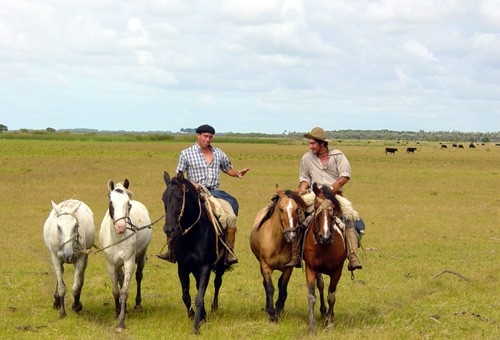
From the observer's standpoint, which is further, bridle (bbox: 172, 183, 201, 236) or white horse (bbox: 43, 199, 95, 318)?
white horse (bbox: 43, 199, 95, 318)

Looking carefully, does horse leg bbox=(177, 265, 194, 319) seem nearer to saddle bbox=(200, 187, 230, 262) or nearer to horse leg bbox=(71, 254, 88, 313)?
saddle bbox=(200, 187, 230, 262)

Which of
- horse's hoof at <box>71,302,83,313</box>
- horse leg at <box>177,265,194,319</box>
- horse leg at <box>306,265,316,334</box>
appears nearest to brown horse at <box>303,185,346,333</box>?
horse leg at <box>306,265,316,334</box>

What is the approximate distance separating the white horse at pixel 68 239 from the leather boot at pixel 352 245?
12.5 feet

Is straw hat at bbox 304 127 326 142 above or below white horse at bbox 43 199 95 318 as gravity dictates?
above

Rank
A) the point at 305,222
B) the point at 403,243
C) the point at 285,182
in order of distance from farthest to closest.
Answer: the point at 285,182 → the point at 403,243 → the point at 305,222

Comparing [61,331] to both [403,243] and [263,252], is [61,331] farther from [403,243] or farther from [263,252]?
[403,243]

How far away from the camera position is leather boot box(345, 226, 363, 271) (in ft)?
32.5

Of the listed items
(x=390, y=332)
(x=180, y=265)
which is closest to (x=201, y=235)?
(x=180, y=265)

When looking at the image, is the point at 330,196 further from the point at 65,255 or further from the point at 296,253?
the point at 65,255

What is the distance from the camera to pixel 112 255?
10273 millimetres

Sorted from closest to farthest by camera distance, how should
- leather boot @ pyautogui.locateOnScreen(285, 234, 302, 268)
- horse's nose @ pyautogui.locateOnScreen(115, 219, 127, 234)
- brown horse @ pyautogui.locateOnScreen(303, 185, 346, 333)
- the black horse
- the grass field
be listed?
the black horse
brown horse @ pyautogui.locateOnScreen(303, 185, 346, 333)
horse's nose @ pyautogui.locateOnScreen(115, 219, 127, 234)
the grass field
leather boot @ pyautogui.locateOnScreen(285, 234, 302, 268)

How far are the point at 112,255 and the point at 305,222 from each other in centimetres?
276

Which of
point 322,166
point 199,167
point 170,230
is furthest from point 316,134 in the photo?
point 170,230

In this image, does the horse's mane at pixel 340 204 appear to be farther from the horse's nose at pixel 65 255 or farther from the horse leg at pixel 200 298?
the horse's nose at pixel 65 255
